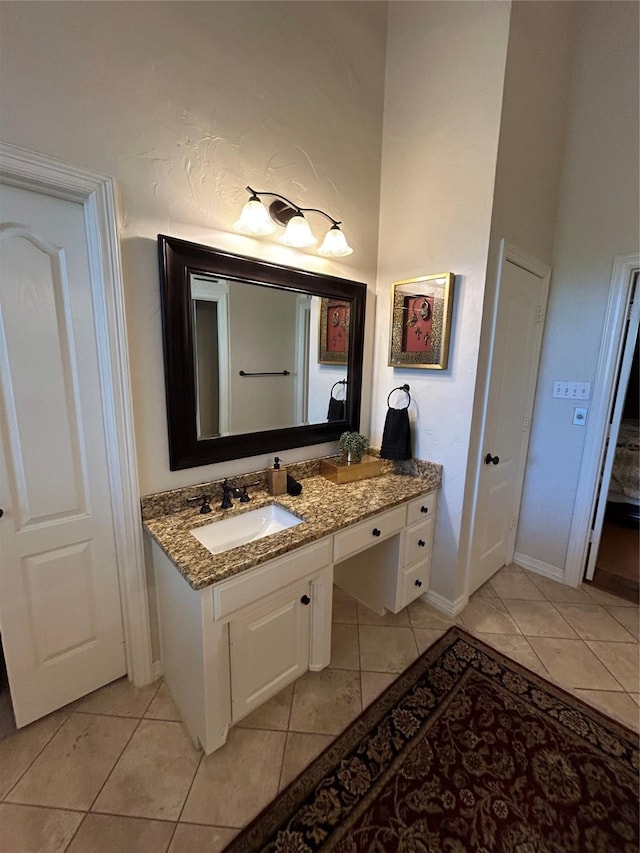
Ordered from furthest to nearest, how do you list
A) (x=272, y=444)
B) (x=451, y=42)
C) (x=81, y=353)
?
1. (x=272, y=444)
2. (x=451, y=42)
3. (x=81, y=353)

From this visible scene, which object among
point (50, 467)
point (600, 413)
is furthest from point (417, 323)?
point (50, 467)

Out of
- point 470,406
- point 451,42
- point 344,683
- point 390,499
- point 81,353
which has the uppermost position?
point 451,42

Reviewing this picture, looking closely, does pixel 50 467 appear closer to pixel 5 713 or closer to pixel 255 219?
pixel 5 713

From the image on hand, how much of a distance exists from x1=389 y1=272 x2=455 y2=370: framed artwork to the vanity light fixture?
1.47 feet

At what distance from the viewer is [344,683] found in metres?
1.62

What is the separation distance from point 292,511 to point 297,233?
126cm

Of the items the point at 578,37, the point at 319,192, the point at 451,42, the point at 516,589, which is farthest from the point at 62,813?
the point at 578,37

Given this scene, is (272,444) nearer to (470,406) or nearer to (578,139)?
(470,406)

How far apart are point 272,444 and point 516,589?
190 cm

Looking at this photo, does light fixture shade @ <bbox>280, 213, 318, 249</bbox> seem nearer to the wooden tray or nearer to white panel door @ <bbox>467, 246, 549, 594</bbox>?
white panel door @ <bbox>467, 246, 549, 594</bbox>

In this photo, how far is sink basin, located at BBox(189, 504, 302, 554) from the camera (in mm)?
1478

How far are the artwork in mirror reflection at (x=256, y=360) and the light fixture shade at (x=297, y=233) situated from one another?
23cm

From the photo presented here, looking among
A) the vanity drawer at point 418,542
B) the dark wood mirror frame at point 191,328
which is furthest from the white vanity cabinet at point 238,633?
the vanity drawer at point 418,542

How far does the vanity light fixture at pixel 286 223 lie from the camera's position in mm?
1471
